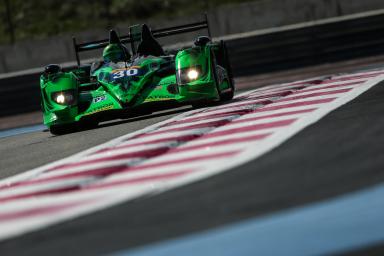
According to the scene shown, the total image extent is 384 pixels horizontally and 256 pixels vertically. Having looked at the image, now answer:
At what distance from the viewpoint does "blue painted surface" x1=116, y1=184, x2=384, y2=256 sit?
503cm

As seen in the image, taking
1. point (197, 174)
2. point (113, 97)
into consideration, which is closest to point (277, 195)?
point (197, 174)

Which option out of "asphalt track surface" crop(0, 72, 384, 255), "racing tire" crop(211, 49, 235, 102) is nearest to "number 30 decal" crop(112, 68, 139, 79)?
"racing tire" crop(211, 49, 235, 102)

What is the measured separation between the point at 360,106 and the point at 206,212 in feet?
16.8

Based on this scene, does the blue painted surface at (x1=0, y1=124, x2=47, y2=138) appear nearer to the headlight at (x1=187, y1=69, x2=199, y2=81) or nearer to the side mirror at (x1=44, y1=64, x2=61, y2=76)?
the side mirror at (x1=44, y1=64, x2=61, y2=76)

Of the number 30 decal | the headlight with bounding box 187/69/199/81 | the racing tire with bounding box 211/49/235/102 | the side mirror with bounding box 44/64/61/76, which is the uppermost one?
the side mirror with bounding box 44/64/61/76

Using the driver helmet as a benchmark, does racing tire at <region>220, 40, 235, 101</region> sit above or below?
below

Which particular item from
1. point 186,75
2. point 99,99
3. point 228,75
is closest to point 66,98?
point 99,99

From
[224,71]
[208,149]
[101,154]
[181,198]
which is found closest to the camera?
[181,198]

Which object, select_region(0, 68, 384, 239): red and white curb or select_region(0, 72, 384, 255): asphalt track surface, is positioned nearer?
select_region(0, 72, 384, 255): asphalt track surface

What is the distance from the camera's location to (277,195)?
6.23m

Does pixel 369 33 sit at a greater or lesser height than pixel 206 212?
lesser

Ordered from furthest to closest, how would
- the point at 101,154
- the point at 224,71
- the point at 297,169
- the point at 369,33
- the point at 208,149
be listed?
the point at 369,33
the point at 224,71
the point at 101,154
the point at 208,149
the point at 297,169

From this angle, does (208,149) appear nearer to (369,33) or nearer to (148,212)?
(148,212)

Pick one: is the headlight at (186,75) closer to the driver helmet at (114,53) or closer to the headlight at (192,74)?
the headlight at (192,74)
